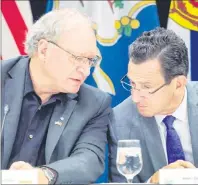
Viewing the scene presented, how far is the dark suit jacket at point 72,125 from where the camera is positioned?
6.91 ft

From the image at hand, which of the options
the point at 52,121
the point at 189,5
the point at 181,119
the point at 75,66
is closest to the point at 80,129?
the point at 52,121

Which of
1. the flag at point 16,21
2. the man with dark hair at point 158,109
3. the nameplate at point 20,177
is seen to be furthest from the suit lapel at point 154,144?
the flag at point 16,21

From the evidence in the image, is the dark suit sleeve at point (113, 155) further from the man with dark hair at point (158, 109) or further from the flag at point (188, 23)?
the flag at point (188, 23)

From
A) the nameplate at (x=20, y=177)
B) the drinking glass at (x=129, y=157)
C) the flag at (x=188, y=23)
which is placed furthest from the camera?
the flag at (x=188, y=23)

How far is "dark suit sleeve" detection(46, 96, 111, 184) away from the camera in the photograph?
74.4 inches

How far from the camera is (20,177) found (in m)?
1.54

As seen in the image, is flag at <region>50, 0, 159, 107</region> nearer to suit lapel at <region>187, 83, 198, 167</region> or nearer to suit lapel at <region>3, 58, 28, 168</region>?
suit lapel at <region>187, 83, 198, 167</region>

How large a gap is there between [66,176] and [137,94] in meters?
0.56

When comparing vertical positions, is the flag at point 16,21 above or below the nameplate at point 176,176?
below

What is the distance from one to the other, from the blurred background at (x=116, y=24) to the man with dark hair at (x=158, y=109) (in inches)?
39.1

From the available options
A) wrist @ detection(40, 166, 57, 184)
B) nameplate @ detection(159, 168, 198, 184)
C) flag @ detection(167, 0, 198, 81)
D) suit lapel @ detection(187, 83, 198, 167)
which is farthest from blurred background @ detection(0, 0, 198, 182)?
nameplate @ detection(159, 168, 198, 184)

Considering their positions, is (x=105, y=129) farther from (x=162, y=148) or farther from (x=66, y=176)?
(x=66, y=176)

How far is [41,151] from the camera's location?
7.19 feet

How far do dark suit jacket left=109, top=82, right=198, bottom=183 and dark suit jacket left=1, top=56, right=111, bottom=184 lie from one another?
75 millimetres
